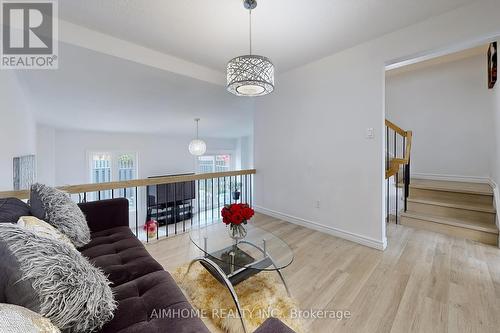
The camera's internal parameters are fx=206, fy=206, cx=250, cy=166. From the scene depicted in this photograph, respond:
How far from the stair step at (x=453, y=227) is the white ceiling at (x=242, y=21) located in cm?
243

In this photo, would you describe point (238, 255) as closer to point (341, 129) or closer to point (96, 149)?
point (341, 129)

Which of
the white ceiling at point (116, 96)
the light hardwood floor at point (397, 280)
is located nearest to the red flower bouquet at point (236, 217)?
the light hardwood floor at point (397, 280)

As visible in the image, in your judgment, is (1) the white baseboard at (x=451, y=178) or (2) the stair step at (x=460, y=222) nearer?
(2) the stair step at (x=460, y=222)

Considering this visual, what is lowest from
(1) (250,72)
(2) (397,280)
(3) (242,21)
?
(2) (397,280)

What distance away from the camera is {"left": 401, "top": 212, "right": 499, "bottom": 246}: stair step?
2.39m

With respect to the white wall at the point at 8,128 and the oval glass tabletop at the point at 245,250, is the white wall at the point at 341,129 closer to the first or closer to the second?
the oval glass tabletop at the point at 245,250

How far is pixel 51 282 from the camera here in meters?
0.66

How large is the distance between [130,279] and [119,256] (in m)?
0.30

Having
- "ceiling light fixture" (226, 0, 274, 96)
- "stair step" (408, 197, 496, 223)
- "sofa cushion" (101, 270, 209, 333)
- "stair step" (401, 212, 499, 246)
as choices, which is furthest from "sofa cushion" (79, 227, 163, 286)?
"stair step" (408, 197, 496, 223)

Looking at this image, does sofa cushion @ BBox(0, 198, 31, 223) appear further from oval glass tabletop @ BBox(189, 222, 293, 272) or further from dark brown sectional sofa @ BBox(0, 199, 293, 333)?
oval glass tabletop @ BBox(189, 222, 293, 272)

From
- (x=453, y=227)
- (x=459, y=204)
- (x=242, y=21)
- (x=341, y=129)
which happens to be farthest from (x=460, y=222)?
(x=242, y=21)

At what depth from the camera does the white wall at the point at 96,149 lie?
4.64 metres

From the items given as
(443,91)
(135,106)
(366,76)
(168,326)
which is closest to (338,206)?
(366,76)

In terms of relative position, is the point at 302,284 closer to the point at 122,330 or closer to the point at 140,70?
the point at 122,330
